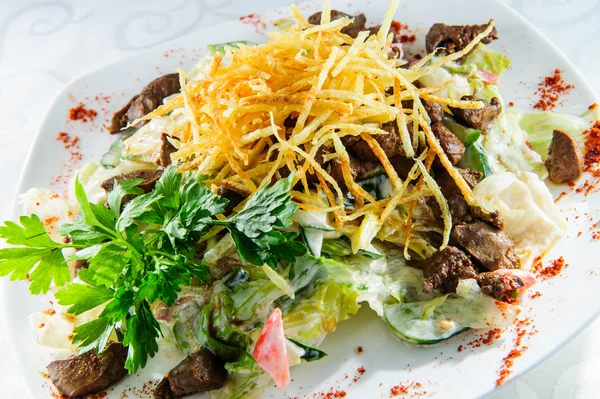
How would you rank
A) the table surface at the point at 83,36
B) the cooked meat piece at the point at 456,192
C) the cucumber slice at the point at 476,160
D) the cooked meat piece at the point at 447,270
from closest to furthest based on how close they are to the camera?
the cooked meat piece at the point at 447,270
the cooked meat piece at the point at 456,192
the cucumber slice at the point at 476,160
the table surface at the point at 83,36

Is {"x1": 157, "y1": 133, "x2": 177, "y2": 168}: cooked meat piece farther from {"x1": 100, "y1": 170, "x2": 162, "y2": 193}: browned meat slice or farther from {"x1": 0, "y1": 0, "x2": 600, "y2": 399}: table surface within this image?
{"x1": 0, "y1": 0, "x2": 600, "y2": 399}: table surface

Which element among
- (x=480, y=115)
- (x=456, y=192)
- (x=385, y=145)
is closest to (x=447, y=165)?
(x=456, y=192)

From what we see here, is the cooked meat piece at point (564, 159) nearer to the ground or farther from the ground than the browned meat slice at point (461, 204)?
farther from the ground

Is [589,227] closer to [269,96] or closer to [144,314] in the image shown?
[269,96]

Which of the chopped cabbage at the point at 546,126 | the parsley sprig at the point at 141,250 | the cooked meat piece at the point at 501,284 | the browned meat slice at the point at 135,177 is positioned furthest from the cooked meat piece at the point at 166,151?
the chopped cabbage at the point at 546,126

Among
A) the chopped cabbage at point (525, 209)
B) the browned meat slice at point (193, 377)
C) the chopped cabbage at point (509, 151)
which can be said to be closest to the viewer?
the browned meat slice at point (193, 377)

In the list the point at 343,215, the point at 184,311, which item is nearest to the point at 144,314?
the point at 184,311

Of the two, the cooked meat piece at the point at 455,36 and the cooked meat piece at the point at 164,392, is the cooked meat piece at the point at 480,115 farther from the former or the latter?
the cooked meat piece at the point at 164,392

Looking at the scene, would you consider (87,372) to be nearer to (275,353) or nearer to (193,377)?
A: (193,377)
